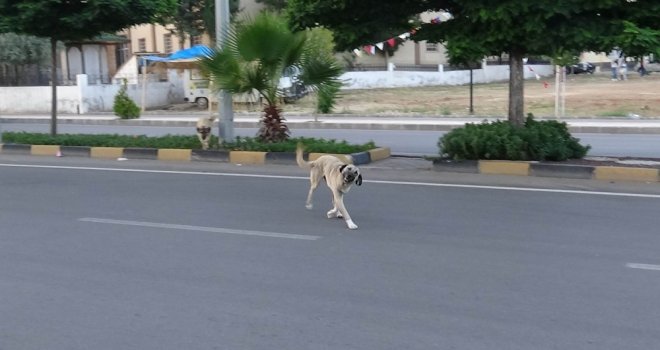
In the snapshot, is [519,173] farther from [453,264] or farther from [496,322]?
[496,322]

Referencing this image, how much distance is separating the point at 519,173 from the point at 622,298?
646 cm

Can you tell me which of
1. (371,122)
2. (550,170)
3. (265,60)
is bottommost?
(550,170)

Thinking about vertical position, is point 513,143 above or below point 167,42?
below

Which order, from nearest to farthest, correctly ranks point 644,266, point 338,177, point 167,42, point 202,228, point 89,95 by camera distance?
1. point 644,266
2. point 338,177
3. point 202,228
4. point 89,95
5. point 167,42

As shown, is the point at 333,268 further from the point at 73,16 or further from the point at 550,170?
the point at 73,16

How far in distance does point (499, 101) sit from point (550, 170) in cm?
2122

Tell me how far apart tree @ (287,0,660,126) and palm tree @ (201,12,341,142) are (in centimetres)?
41

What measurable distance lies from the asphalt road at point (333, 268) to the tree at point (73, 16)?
5639 millimetres

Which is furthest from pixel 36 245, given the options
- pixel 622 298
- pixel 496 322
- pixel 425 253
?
pixel 622 298

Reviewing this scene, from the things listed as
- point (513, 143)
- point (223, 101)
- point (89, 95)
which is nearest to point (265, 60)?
point (223, 101)

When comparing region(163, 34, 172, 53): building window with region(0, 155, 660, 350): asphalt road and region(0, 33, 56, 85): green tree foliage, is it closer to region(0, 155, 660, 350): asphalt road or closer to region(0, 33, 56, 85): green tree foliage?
region(0, 33, 56, 85): green tree foliage

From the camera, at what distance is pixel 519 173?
39.8 ft

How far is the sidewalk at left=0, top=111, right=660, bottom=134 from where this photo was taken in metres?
21.1

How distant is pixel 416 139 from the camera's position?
1952 cm
